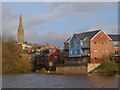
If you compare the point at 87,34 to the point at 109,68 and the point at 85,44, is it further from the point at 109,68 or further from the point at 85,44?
the point at 109,68

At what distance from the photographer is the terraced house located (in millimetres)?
60531

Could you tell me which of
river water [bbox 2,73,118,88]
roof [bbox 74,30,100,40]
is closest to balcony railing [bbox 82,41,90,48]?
roof [bbox 74,30,100,40]

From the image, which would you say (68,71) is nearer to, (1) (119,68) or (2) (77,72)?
(2) (77,72)

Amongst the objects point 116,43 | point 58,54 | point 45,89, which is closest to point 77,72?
point 116,43

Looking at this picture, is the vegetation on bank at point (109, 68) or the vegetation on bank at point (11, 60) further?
the vegetation on bank at point (11, 60)

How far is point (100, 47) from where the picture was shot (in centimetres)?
6144

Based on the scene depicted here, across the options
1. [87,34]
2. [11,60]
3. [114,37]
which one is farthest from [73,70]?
[11,60]

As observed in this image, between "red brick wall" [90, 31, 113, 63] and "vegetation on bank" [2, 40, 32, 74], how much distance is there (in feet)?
56.2

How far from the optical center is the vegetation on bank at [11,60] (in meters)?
59.2

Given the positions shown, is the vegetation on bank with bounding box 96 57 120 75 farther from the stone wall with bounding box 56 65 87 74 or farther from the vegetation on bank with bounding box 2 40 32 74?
the vegetation on bank with bounding box 2 40 32 74

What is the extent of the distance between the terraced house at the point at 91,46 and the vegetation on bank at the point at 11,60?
43.0 ft

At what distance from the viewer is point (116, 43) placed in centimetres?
6303

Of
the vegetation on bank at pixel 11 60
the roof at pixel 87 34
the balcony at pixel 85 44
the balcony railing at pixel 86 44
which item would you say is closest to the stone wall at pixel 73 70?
the balcony at pixel 85 44

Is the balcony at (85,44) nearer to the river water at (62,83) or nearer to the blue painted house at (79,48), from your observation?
the blue painted house at (79,48)
